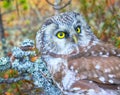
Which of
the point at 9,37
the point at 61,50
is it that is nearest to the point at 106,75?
the point at 61,50

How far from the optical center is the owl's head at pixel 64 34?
17.2 feet

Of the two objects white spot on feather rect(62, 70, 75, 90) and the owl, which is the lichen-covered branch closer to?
the owl

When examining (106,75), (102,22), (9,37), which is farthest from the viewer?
(9,37)

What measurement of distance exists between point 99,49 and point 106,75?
37 cm

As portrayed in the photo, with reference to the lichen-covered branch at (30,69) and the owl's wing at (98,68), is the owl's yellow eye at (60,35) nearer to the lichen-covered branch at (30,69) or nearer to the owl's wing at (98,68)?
the owl's wing at (98,68)

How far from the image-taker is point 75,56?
5406 millimetres

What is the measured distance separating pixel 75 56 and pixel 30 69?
2.07ft

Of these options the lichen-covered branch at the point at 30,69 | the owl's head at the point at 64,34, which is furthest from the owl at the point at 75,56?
the lichen-covered branch at the point at 30,69

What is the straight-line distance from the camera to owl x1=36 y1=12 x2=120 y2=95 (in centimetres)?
521

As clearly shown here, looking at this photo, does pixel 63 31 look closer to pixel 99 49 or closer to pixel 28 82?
pixel 99 49

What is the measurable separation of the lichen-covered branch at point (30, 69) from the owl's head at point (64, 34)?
0.38 meters

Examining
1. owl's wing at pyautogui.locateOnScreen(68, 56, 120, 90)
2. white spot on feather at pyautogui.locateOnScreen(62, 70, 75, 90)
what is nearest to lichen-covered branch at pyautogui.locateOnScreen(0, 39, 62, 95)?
white spot on feather at pyautogui.locateOnScreen(62, 70, 75, 90)

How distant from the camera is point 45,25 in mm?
5398

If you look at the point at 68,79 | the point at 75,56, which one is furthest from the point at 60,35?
the point at 68,79
